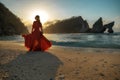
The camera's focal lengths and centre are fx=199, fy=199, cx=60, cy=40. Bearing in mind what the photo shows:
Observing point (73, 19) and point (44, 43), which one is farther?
point (73, 19)

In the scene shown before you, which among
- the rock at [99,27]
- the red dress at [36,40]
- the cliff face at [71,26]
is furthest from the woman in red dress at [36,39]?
the cliff face at [71,26]

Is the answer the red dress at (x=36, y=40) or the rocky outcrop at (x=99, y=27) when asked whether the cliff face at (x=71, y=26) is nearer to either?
the rocky outcrop at (x=99, y=27)

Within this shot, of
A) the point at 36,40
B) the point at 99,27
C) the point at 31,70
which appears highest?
the point at 99,27

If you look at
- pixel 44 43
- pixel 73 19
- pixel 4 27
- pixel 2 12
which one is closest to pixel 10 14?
pixel 2 12

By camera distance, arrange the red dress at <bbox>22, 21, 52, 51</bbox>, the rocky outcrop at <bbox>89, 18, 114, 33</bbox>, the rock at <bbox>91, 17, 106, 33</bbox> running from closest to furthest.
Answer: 1. the red dress at <bbox>22, 21, 52, 51</bbox>
2. the rocky outcrop at <bbox>89, 18, 114, 33</bbox>
3. the rock at <bbox>91, 17, 106, 33</bbox>

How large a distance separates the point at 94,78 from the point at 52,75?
1.29 metres

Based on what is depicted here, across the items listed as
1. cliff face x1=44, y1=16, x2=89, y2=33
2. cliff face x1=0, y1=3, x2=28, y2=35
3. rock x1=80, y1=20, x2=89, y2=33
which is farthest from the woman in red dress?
cliff face x1=44, y1=16, x2=89, y2=33

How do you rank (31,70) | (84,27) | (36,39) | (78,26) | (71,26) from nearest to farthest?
(31,70)
(36,39)
(84,27)
(78,26)
(71,26)

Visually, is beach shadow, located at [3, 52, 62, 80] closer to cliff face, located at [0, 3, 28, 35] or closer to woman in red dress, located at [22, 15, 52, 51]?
woman in red dress, located at [22, 15, 52, 51]

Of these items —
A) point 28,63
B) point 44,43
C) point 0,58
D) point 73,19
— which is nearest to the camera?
point 28,63

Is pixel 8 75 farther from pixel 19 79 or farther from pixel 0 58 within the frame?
pixel 0 58

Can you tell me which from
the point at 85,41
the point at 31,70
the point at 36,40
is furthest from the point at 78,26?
the point at 31,70

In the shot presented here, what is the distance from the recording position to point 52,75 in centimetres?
621

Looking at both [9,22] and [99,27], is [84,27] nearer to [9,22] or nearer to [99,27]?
[99,27]
